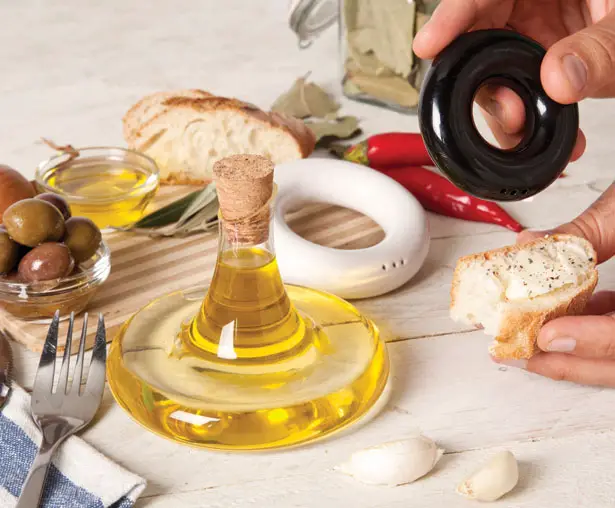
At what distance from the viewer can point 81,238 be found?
4.71 ft

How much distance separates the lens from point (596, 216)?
1.43 m

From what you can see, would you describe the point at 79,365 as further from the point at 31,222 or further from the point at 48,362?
the point at 31,222

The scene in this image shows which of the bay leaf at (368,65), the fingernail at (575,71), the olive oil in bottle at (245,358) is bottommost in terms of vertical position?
the olive oil in bottle at (245,358)

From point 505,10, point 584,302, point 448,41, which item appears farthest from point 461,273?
point 505,10

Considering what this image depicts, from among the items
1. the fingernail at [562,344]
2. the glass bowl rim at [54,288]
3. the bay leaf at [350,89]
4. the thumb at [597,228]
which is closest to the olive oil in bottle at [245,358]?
the glass bowl rim at [54,288]

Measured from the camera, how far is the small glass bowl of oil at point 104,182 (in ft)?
5.64

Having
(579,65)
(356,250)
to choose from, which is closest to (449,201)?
(356,250)

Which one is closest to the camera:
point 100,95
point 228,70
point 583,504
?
point 583,504

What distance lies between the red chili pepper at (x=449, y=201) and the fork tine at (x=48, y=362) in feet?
2.54

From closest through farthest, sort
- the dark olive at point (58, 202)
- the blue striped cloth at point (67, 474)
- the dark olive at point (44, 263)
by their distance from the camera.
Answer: the blue striped cloth at point (67, 474)
the dark olive at point (44, 263)
the dark olive at point (58, 202)

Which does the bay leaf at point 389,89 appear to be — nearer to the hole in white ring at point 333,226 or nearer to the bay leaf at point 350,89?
the bay leaf at point 350,89

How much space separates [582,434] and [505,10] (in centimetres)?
73

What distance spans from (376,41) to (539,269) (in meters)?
0.95

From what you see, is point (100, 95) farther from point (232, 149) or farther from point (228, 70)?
point (232, 149)
